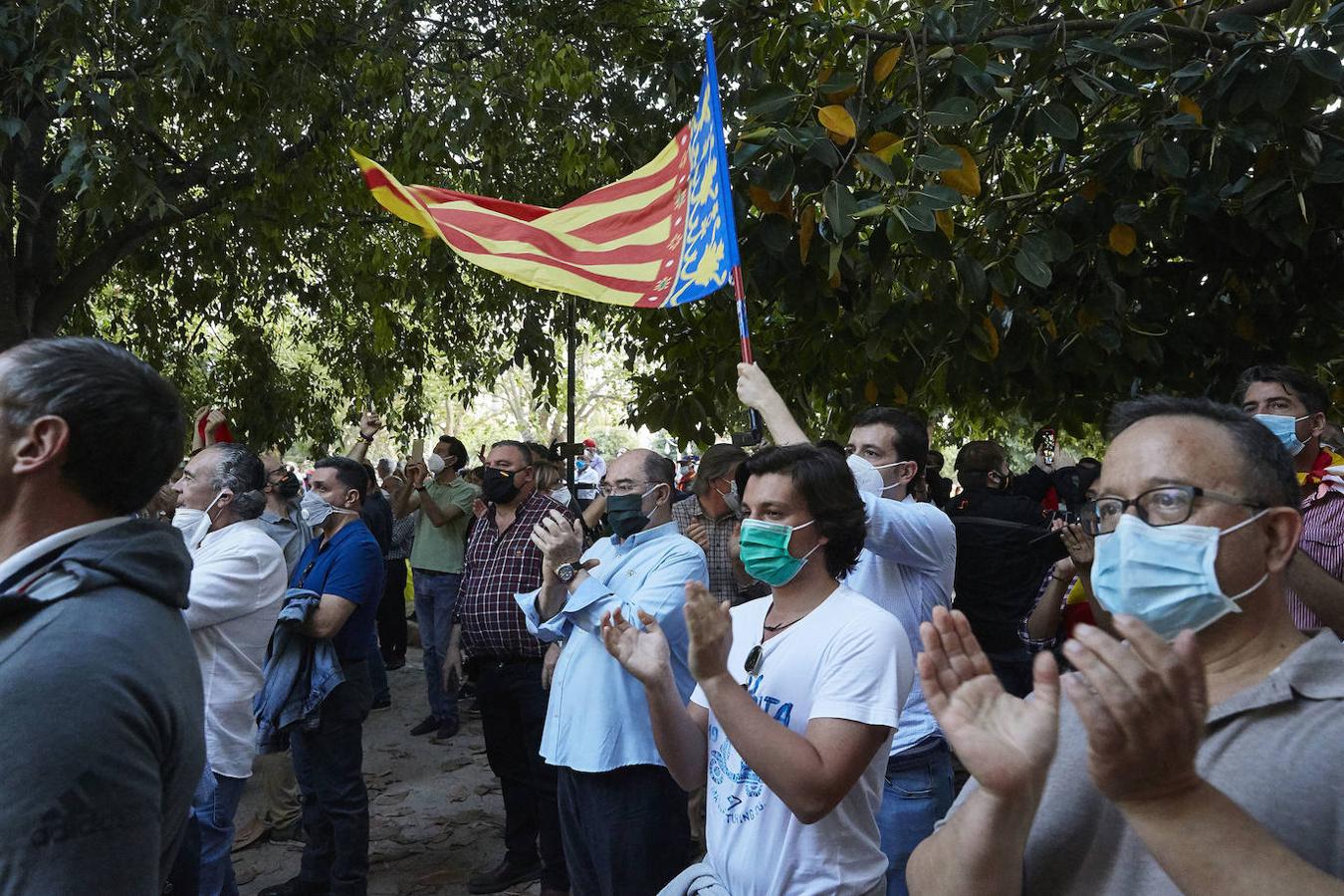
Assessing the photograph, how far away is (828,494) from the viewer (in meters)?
3.22

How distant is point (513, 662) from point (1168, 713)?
466 cm

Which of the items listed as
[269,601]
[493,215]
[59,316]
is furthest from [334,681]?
[59,316]

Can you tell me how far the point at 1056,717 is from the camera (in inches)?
62.5

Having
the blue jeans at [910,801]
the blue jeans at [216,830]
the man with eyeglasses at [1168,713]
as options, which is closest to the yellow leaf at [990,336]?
the blue jeans at [910,801]

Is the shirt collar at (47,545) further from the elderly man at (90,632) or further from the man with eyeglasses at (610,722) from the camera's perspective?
the man with eyeglasses at (610,722)

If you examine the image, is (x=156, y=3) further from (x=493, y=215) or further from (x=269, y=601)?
(x=269, y=601)

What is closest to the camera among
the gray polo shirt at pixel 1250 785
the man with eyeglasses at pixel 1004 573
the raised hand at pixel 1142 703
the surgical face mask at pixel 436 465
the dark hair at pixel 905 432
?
the raised hand at pixel 1142 703

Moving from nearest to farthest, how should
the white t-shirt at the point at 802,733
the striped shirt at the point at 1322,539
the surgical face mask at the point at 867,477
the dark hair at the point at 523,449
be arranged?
1. the white t-shirt at the point at 802,733
2. the striped shirt at the point at 1322,539
3. the surgical face mask at the point at 867,477
4. the dark hair at the point at 523,449

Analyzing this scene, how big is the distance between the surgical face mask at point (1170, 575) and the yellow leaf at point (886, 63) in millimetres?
3482

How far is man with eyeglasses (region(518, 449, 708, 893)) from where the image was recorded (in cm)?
399

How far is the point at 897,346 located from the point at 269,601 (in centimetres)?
355

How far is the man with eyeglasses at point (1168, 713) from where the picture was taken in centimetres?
140

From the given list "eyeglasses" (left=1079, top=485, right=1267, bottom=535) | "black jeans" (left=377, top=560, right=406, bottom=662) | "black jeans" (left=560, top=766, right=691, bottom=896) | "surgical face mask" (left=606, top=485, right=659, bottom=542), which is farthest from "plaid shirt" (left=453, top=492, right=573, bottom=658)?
"black jeans" (left=377, top=560, right=406, bottom=662)

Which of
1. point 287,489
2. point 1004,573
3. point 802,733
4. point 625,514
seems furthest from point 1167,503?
point 287,489
